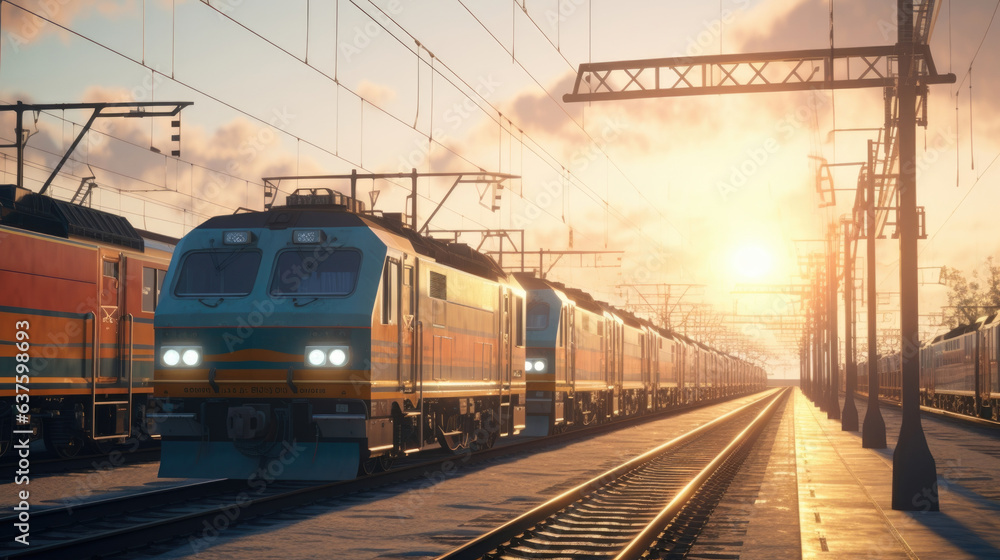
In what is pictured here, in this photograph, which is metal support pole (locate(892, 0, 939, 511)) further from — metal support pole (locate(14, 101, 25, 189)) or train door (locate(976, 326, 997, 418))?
train door (locate(976, 326, 997, 418))

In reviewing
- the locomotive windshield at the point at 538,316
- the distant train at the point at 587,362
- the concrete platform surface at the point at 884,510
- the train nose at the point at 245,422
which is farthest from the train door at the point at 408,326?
the locomotive windshield at the point at 538,316

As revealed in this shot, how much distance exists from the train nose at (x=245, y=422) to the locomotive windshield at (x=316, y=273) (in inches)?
63.6

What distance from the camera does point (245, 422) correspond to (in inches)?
535

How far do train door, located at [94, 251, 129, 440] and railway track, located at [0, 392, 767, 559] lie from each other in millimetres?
4589

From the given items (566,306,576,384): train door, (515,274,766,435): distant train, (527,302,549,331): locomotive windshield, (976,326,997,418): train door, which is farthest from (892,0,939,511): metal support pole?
(976,326,997,418): train door

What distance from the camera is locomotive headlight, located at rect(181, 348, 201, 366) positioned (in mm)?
14134

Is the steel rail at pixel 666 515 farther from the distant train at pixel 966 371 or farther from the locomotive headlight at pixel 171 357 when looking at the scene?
the distant train at pixel 966 371

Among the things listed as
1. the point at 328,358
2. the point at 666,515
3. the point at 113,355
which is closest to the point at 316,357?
the point at 328,358

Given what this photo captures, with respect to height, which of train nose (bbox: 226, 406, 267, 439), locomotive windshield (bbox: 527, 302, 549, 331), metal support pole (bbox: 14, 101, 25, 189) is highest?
metal support pole (bbox: 14, 101, 25, 189)

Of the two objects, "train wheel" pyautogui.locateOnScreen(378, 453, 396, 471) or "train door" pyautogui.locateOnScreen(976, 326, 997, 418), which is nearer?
"train wheel" pyautogui.locateOnScreen(378, 453, 396, 471)

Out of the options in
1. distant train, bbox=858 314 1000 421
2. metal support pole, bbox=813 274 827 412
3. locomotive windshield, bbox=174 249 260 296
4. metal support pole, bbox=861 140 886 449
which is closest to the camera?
locomotive windshield, bbox=174 249 260 296

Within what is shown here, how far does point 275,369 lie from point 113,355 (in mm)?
6672

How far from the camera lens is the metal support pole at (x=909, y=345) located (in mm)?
13828

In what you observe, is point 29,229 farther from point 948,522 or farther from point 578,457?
point 948,522
